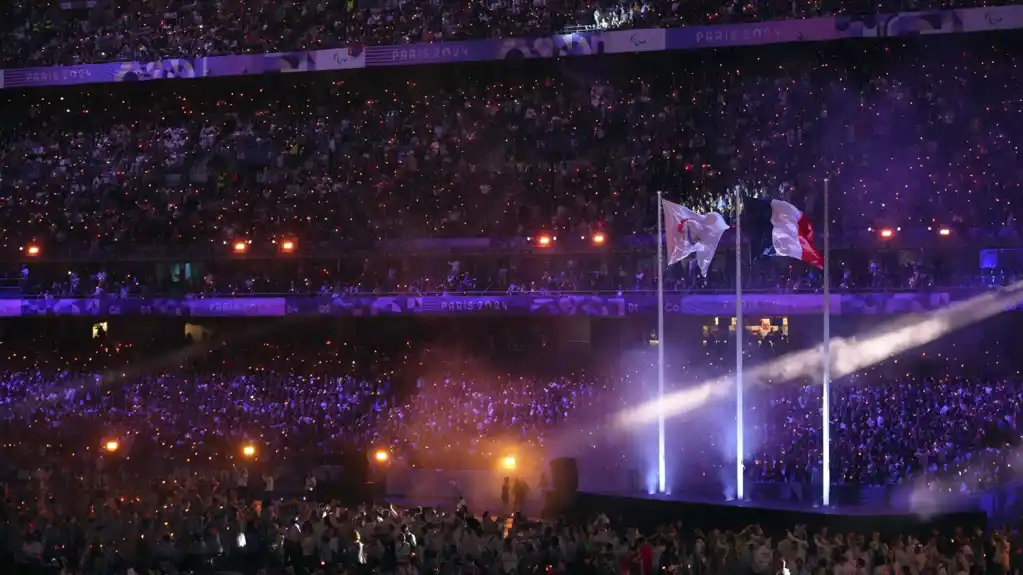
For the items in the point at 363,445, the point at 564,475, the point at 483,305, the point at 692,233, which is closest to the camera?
the point at 692,233

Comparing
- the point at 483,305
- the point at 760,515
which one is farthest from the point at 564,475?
the point at 483,305

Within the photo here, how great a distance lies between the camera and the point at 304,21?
43562mm

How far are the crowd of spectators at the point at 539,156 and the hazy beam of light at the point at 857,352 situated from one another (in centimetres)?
139

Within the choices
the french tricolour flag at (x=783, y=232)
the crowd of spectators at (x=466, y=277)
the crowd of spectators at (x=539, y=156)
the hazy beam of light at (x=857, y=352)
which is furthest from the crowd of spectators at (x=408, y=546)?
the crowd of spectators at (x=539, y=156)

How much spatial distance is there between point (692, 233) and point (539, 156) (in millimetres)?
16065

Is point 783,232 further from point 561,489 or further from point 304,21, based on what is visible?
point 304,21

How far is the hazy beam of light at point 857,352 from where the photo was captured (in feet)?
105

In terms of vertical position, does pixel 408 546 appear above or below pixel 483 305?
below

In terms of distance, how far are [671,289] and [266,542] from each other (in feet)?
59.4

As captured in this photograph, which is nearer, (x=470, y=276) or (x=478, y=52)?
(x=470, y=276)

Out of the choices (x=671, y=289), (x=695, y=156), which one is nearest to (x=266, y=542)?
(x=671, y=289)

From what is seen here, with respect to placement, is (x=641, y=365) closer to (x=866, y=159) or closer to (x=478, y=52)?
(x=866, y=159)

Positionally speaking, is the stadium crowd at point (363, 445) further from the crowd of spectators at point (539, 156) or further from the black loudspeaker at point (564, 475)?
the crowd of spectators at point (539, 156)

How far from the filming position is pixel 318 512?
66.9 ft
